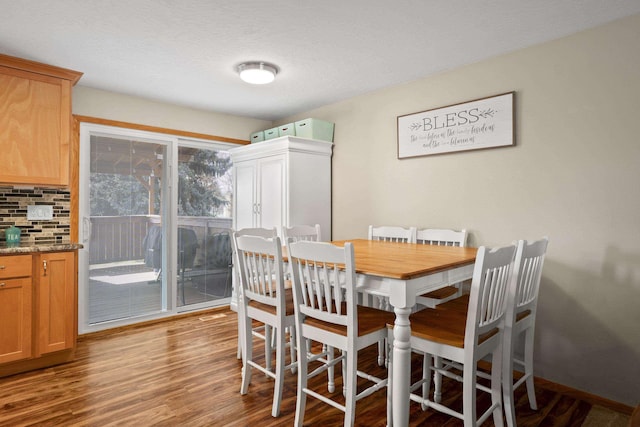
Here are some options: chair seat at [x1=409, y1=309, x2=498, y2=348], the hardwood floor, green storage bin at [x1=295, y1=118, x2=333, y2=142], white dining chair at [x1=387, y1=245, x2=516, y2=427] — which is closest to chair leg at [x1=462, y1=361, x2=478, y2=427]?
white dining chair at [x1=387, y1=245, x2=516, y2=427]

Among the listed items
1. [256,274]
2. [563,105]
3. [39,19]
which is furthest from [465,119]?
[39,19]

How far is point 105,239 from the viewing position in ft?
12.0

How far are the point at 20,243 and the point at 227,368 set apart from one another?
1975 millimetres

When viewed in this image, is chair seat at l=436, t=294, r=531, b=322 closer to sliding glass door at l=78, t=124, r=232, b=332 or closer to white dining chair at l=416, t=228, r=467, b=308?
white dining chair at l=416, t=228, r=467, b=308

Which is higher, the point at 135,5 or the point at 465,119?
the point at 135,5

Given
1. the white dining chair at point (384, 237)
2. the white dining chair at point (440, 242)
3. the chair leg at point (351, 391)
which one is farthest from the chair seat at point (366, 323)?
the white dining chair at point (384, 237)

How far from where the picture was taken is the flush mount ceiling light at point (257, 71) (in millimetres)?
2895

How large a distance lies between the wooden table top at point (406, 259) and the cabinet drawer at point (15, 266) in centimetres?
237

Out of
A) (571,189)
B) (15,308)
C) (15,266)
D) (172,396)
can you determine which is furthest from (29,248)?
(571,189)

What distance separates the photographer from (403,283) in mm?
1693

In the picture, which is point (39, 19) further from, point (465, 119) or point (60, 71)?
point (465, 119)

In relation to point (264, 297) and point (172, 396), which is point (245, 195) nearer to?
point (264, 297)

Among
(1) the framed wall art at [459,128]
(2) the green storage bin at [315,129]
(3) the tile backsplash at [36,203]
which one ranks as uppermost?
(2) the green storage bin at [315,129]

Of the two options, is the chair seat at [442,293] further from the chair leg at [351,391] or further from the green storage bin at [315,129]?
the green storage bin at [315,129]
